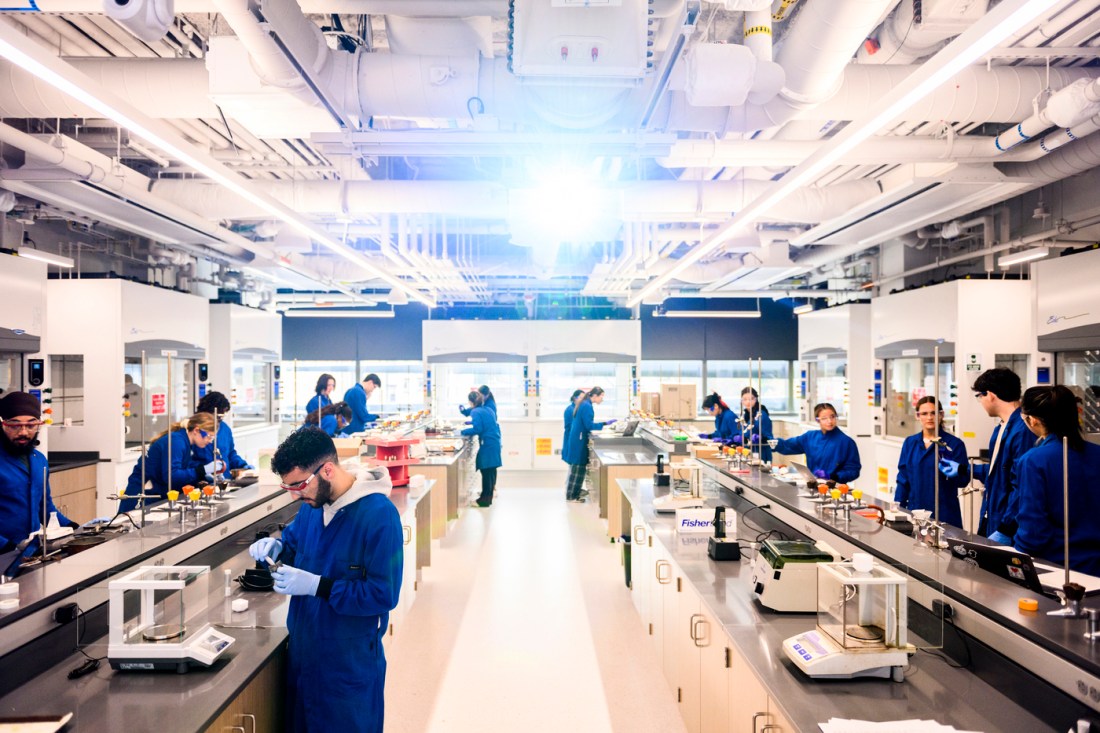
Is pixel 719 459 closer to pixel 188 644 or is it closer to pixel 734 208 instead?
pixel 734 208

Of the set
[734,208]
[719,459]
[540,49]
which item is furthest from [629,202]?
[540,49]

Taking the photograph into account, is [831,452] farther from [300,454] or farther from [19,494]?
[19,494]

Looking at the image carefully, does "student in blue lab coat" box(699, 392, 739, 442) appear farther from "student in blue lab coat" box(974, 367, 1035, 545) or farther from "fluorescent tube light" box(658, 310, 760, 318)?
"fluorescent tube light" box(658, 310, 760, 318)

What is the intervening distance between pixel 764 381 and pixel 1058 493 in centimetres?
964

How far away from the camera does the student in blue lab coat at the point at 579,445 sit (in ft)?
26.7

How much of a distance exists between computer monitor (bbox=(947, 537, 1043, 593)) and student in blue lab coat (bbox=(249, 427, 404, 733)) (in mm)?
2117

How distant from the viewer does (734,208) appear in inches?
196

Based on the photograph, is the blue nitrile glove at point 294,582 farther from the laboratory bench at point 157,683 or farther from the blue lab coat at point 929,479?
the blue lab coat at point 929,479

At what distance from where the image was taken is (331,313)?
11.1 meters

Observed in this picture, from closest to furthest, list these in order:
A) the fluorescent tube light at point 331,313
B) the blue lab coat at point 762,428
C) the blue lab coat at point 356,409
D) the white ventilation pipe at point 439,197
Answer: the white ventilation pipe at point 439,197, the blue lab coat at point 762,428, the blue lab coat at point 356,409, the fluorescent tube light at point 331,313

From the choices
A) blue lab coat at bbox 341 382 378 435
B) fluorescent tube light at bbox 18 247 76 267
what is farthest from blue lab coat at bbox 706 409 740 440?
fluorescent tube light at bbox 18 247 76 267

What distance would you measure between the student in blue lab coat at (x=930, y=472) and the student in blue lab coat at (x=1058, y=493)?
116cm

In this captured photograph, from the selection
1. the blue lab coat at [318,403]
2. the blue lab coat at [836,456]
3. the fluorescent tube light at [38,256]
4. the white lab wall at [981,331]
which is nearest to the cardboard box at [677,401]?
the white lab wall at [981,331]

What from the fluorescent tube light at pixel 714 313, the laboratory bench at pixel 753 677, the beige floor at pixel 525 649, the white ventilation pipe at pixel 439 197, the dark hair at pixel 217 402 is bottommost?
the beige floor at pixel 525 649
